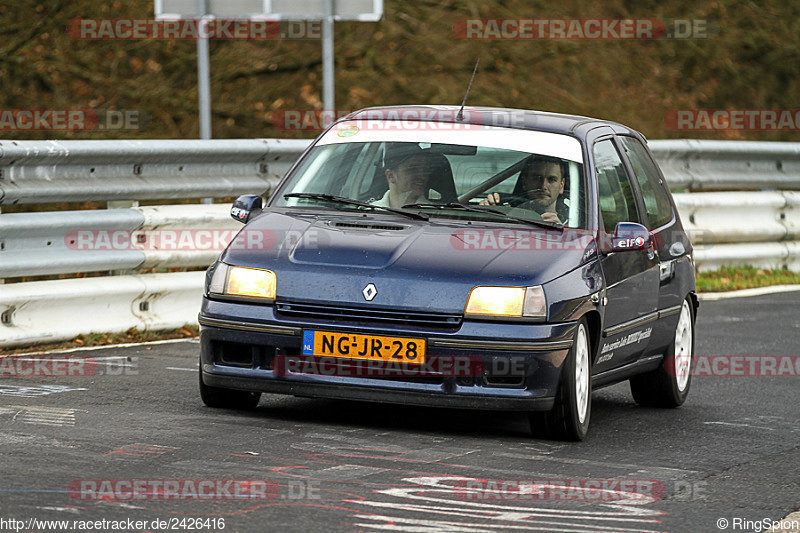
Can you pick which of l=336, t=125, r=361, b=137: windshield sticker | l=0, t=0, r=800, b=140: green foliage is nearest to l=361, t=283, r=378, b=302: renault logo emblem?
l=336, t=125, r=361, b=137: windshield sticker

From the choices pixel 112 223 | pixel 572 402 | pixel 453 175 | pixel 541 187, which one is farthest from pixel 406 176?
pixel 112 223

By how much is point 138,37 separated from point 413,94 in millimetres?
3820

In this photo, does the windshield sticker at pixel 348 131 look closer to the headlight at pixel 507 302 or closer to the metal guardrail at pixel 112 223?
the headlight at pixel 507 302

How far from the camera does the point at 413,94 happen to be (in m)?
20.4

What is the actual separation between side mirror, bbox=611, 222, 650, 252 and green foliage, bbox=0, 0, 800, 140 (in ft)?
32.1

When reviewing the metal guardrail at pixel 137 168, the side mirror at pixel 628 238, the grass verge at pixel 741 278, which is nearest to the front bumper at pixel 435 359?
the side mirror at pixel 628 238

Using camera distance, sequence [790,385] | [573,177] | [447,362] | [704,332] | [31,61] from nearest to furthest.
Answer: [447,362] < [573,177] < [790,385] < [704,332] < [31,61]

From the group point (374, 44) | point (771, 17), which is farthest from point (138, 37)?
point (771, 17)

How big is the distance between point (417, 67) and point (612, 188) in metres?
12.7

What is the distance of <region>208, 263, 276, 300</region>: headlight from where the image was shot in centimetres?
717

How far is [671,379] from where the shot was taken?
8750 millimetres

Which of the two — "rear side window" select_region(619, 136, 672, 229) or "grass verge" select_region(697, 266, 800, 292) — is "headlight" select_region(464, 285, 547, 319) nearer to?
"rear side window" select_region(619, 136, 672, 229)

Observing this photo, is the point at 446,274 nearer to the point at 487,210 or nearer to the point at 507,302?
the point at 507,302

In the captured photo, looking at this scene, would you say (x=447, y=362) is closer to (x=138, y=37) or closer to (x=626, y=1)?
(x=138, y=37)
